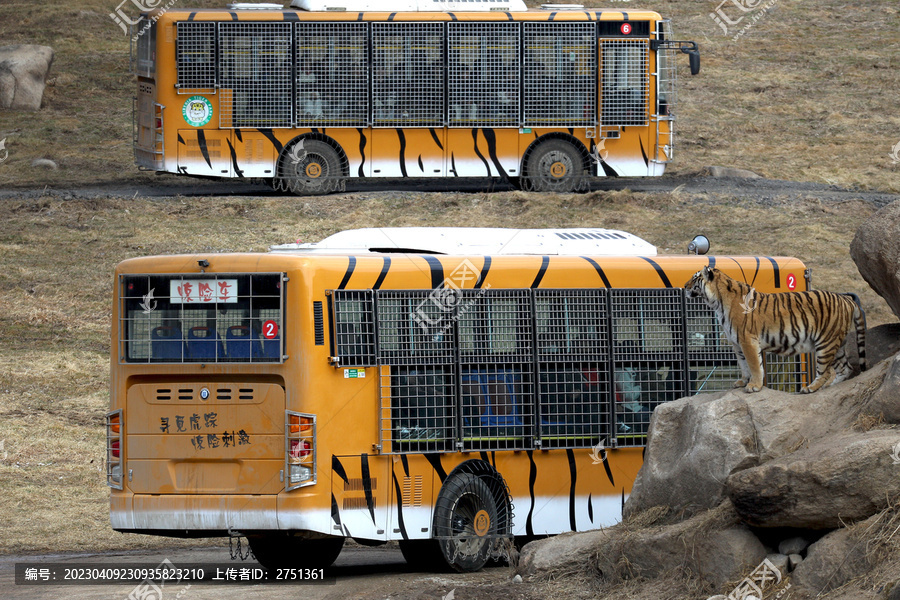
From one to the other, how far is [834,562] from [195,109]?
18.5 metres

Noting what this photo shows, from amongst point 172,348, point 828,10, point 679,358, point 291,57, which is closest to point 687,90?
point 828,10

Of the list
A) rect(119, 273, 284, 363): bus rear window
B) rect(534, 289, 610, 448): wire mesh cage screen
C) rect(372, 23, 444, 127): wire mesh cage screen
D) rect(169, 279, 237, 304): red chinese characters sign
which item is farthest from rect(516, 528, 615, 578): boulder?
rect(372, 23, 444, 127): wire mesh cage screen

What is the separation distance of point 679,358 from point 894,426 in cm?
364

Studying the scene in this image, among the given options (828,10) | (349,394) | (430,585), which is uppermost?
(828,10)

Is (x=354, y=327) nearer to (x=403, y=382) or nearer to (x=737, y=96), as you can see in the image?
(x=403, y=382)

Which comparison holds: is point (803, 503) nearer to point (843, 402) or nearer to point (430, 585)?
point (843, 402)

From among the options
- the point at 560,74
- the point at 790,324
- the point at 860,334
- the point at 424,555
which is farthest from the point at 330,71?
the point at 860,334

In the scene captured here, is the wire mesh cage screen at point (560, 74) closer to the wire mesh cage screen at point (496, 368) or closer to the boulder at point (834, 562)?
the wire mesh cage screen at point (496, 368)

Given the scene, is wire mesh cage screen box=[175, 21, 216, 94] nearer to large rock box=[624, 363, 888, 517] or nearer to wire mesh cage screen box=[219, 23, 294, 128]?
wire mesh cage screen box=[219, 23, 294, 128]

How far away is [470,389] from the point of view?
12297 mm

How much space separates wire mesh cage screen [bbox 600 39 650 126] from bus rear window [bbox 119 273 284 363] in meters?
15.5

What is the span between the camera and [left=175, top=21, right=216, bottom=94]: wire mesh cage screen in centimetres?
2502

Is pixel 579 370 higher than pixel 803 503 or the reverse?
higher

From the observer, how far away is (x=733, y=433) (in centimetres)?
1036
